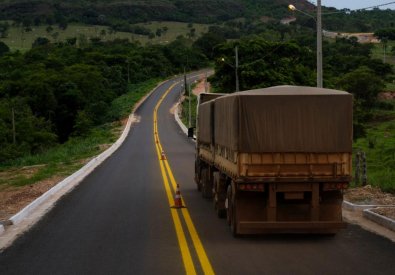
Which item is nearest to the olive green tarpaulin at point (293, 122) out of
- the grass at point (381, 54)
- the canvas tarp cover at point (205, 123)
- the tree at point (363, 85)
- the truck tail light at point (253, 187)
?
the truck tail light at point (253, 187)

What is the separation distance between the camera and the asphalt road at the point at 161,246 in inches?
370

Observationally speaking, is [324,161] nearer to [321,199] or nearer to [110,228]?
[321,199]

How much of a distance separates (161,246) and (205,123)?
6585 millimetres

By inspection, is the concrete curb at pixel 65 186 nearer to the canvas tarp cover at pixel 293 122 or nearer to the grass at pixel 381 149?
the canvas tarp cover at pixel 293 122

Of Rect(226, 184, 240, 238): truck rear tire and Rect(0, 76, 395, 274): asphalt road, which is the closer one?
Rect(0, 76, 395, 274): asphalt road

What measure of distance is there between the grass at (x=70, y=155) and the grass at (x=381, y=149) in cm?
1346

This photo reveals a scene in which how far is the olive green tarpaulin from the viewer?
11.6m

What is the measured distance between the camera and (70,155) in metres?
42.2

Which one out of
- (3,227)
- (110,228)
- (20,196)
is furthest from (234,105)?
(20,196)

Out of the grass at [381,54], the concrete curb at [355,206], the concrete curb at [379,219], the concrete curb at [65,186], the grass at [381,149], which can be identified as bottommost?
the grass at [381,149]

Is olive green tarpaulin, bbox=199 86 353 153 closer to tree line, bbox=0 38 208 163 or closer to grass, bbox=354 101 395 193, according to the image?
grass, bbox=354 101 395 193

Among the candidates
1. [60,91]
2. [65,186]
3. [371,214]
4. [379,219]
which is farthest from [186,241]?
[60,91]

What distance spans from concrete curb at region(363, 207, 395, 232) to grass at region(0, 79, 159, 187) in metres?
15.0

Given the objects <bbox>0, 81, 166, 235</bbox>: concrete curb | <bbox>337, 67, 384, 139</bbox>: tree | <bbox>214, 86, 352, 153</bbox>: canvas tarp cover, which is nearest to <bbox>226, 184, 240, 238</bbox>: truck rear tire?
<bbox>214, 86, 352, 153</bbox>: canvas tarp cover
